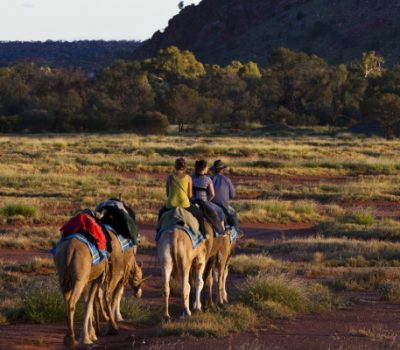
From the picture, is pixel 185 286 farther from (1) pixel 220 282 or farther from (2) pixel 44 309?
(2) pixel 44 309

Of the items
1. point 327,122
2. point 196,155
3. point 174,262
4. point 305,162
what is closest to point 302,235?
point 174,262

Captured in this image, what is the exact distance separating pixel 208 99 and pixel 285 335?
70.4m

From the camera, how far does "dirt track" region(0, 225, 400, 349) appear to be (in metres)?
9.55

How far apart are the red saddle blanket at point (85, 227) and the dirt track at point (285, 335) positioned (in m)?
1.12

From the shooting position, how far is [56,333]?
33.9 ft

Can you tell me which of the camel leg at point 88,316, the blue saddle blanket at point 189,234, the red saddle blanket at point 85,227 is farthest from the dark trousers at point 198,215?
the camel leg at point 88,316

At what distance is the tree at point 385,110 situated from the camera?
6313 centimetres

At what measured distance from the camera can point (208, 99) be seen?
80.2m

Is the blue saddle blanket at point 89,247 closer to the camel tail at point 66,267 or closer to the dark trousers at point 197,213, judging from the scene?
the camel tail at point 66,267

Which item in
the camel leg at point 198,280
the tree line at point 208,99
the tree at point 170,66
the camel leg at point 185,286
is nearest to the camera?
the camel leg at point 185,286

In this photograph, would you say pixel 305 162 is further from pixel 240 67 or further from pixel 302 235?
pixel 240 67

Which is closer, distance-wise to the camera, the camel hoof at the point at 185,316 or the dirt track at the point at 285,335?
the dirt track at the point at 285,335

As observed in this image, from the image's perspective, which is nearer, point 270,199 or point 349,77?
point 270,199

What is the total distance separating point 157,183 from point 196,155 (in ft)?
45.0
